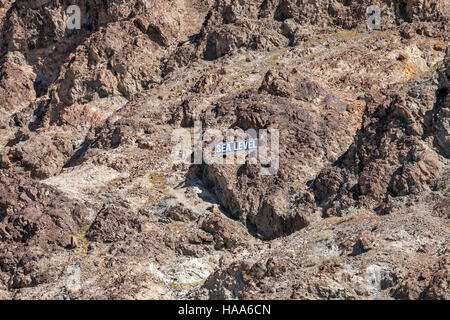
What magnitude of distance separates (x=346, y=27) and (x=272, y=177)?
20.1 meters

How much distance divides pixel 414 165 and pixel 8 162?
26162 millimetres

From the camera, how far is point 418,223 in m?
49.4

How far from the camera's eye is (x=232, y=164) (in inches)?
2291

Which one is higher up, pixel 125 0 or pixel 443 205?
pixel 125 0

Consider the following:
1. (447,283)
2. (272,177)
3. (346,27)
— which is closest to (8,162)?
(272,177)

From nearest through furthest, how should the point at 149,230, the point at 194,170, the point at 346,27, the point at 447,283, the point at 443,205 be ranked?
the point at 447,283 → the point at 443,205 → the point at 149,230 → the point at 194,170 → the point at 346,27

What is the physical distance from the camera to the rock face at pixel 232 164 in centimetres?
4925

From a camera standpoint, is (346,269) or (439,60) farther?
(439,60)

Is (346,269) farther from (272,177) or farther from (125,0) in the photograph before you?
(125,0)

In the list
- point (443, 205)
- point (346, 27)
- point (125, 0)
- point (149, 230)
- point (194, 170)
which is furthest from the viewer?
point (125, 0)

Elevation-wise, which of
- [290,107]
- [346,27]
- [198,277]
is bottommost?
[198,277]

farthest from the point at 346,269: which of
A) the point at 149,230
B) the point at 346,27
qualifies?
the point at 346,27

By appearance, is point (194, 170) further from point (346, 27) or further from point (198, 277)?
point (346, 27)

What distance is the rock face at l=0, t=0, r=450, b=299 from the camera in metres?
49.2
